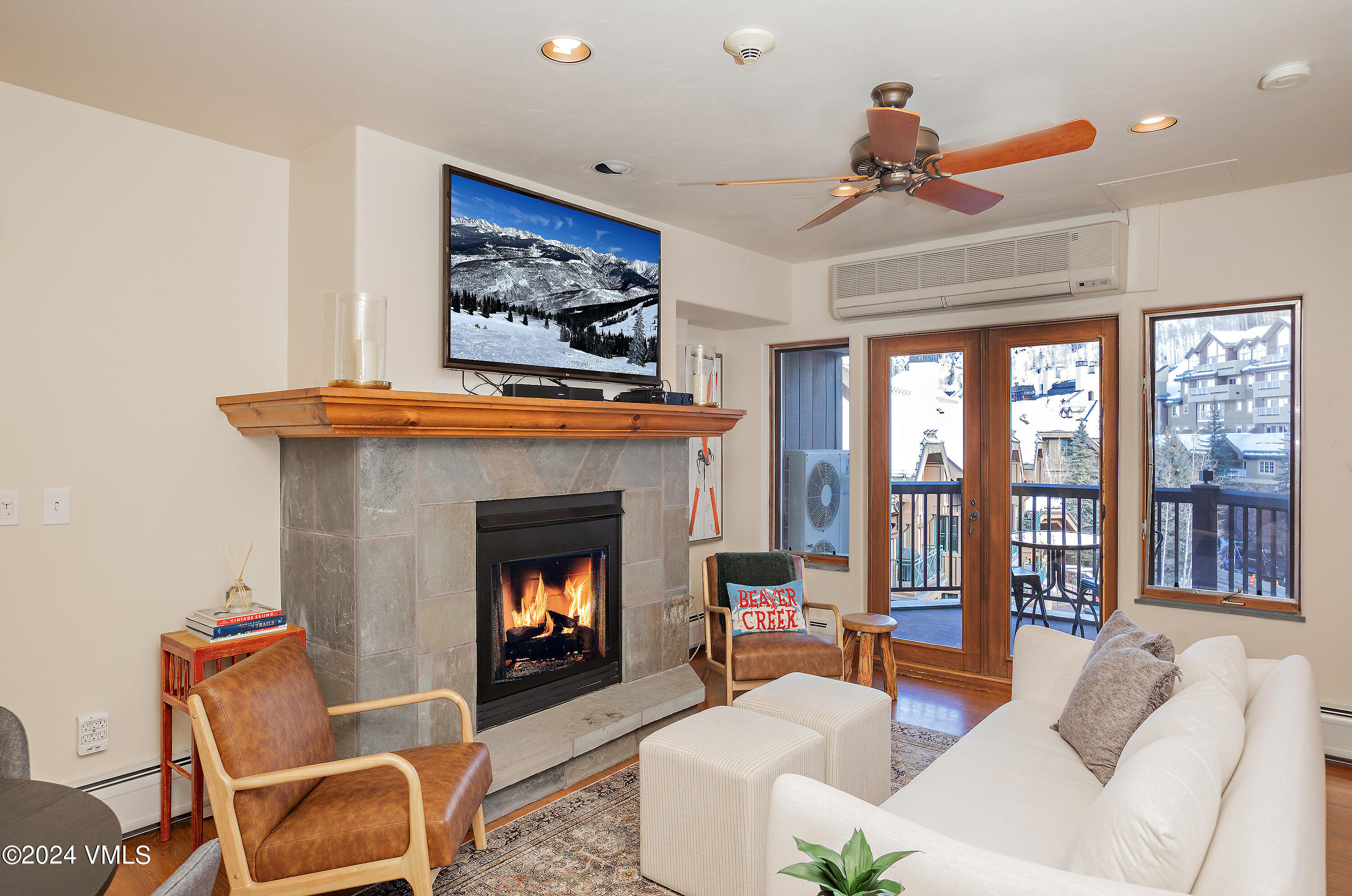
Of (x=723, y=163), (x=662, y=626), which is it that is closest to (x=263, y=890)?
(x=662, y=626)

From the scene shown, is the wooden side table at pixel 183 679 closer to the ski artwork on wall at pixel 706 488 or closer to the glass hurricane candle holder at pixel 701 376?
the glass hurricane candle holder at pixel 701 376

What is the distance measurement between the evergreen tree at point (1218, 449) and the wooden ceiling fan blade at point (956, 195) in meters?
1.89

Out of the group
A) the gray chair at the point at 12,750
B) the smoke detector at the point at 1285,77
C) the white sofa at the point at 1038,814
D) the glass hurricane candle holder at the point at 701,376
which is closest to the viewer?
the white sofa at the point at 1038,814

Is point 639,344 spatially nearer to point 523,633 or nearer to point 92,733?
point 523,633

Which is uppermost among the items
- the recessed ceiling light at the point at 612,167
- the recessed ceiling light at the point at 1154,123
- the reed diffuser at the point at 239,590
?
the recessed ceiling light at the point at 612,167

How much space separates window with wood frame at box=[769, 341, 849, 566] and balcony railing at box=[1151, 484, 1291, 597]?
1804 mm

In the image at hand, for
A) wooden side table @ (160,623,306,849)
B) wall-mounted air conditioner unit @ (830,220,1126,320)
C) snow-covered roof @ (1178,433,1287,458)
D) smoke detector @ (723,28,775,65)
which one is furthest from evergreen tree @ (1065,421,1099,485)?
wooden side table @ (160,623,306,849)

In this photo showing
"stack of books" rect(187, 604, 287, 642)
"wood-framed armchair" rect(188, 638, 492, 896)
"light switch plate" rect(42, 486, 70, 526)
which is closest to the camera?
"wood-framed armchair" rect(188, 638, 492, 896)

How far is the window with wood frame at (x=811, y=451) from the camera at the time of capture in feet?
16.5

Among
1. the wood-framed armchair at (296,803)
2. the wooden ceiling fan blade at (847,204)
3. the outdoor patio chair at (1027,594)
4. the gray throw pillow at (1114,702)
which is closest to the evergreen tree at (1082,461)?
the outdoor patio chair at (1027,594)

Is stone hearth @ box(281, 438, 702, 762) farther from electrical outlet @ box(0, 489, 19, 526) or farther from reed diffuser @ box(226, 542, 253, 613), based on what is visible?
electrical outlet @ box(0, 489, 19, 526)

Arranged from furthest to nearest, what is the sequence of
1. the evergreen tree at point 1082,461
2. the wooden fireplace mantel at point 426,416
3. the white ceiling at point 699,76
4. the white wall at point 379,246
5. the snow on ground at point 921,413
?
the snow on ground at point 921,413
the evergreen tree at point 1082,461
the white wall at point 379,246
the wooden fireplace mantel at point 426,416
the white ceiling at point 699,76

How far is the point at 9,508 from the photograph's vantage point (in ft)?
8.07

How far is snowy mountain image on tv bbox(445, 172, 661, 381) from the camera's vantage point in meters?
3.04
